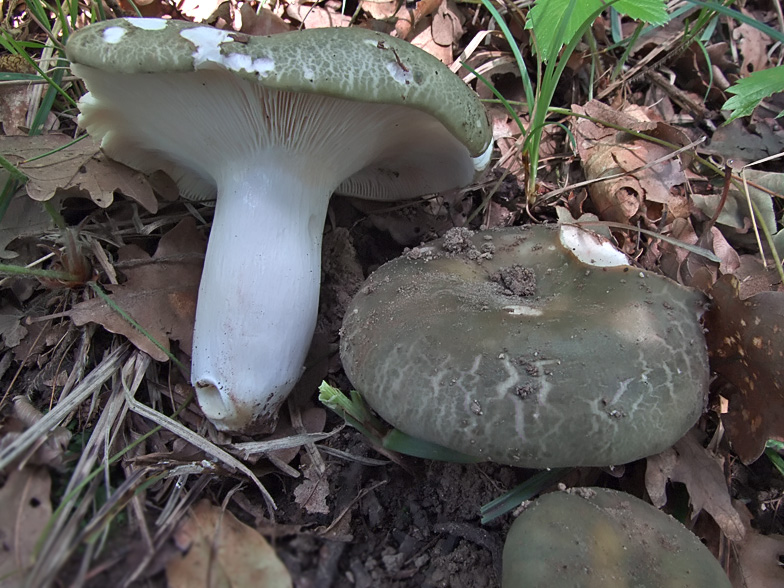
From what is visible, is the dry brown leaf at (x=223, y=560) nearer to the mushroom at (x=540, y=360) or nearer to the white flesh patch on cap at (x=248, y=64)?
the mushroom at (x=540, y=360)

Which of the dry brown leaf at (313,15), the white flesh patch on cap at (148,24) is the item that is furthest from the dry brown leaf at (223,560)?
the dry brown leaf at (313,15)

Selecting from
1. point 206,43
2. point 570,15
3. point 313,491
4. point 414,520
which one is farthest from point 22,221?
point 570,15

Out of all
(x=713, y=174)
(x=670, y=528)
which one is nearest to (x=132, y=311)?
(x=670, y=528)

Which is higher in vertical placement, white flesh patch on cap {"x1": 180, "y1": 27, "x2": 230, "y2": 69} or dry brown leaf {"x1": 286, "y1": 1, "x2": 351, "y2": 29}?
white flesh patch on cap {"x1": 180, "y1": 27, "x2": 230, "y2": 69}

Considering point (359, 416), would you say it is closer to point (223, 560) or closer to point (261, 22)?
point (223, 560)

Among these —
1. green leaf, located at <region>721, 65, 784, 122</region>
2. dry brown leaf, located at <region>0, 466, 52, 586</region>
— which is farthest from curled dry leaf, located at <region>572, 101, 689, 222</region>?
dry brown leaf, located at <region>0, 466, 52, 586</region>

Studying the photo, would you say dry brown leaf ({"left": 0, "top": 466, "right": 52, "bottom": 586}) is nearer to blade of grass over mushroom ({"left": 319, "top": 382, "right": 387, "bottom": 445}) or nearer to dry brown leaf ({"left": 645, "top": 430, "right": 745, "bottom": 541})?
blade of grass over mushroom ({"left": 319, "top": 382, "right": 387, "bottom": 445})
